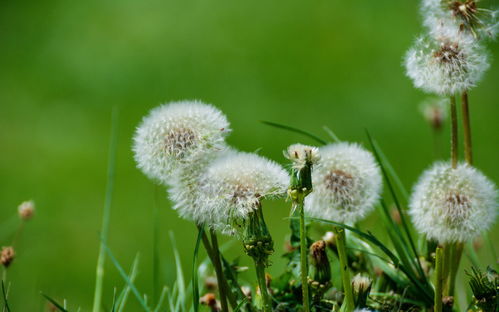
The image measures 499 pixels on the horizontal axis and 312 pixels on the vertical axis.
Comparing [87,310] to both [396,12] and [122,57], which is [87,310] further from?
[396,12]

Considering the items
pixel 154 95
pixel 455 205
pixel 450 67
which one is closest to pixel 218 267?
pixel 455 205

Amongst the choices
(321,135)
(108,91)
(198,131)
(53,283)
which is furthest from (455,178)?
(108,91)

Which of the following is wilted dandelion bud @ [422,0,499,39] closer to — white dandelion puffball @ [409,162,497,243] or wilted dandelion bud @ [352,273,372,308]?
white dandelion puffball @ [409,162,497,243]

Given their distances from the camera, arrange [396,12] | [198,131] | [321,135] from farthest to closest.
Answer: [396,12]
[321,135]
[198,131]

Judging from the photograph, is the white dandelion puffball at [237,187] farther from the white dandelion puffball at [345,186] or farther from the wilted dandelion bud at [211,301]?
the wilted dandelion bud at [211,301]

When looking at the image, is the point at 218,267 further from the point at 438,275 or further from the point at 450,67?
the point at 450,67

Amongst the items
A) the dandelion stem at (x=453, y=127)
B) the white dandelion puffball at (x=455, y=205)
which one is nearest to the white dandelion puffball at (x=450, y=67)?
the dandelion stem at (x=453, y=127)
